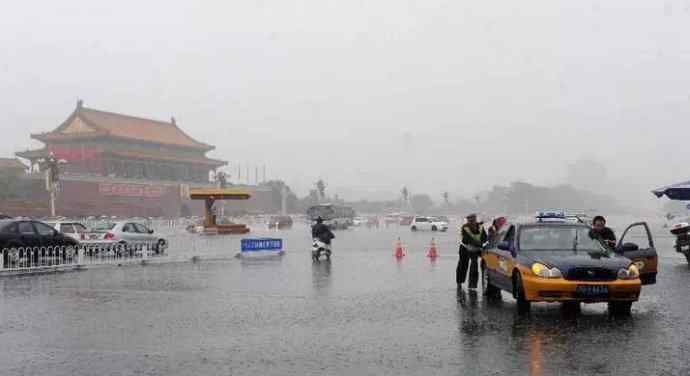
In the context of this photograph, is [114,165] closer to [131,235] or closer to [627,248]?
[131,235]

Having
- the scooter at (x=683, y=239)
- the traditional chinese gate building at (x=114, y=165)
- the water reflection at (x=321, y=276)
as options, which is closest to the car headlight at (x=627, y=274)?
the water reflection at (x=321, y=276)

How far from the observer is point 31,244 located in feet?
63.8

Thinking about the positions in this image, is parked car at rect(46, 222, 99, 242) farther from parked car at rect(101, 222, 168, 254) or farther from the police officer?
the police officer

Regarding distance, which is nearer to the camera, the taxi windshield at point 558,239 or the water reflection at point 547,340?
the water reflection at point 547,340

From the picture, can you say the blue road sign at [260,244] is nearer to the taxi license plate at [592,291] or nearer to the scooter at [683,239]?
the scooter at [683,239]

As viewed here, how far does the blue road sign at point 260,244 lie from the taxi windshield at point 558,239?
13910mm

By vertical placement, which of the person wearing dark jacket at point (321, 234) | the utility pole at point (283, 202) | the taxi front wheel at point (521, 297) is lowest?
the taxi front wheel at point (521, 297)

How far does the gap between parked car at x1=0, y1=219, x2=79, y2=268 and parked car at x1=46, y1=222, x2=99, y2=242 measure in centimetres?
364

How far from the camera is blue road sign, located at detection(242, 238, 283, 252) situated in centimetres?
2367

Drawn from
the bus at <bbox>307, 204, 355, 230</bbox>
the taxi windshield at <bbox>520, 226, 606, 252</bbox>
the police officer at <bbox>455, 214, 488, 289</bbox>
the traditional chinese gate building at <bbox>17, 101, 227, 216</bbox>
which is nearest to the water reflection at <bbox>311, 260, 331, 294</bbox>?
the police officer at <bbox>455, 214, 488, 289</bbox>

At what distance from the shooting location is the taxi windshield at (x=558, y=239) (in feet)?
35.5

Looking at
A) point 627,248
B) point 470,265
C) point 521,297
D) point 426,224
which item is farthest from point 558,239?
point 426,224

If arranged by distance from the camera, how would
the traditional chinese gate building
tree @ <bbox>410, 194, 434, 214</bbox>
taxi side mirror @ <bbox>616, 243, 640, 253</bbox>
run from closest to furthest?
taxi side mirror @ <bbox>616, 243, 640, 253</bbox> → the traditional chinese gate building → tree @ <bbox>410, 194, 434, 214</bbox>

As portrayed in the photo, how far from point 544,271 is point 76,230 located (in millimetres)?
19354
